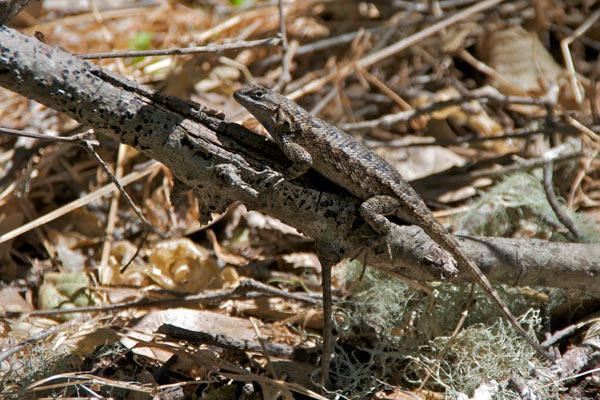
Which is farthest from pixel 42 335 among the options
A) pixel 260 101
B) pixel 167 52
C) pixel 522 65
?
pixel 522 65

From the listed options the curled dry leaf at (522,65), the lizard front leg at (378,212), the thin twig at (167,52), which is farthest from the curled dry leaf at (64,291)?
the curled dry leaf at (522,65)

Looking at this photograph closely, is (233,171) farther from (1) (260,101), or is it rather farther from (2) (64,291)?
(2) (64,291)

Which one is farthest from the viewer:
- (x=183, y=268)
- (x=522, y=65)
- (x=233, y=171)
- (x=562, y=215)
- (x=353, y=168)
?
(x=522, y=65)

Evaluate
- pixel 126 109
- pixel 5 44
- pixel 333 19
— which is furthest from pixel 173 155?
pixel 333 19

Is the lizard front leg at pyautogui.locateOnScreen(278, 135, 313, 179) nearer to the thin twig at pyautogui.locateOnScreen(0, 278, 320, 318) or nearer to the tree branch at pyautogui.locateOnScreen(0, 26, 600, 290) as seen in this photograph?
the tree branch at pyautogui.locateOnScreen(0, 26, 600, 290)

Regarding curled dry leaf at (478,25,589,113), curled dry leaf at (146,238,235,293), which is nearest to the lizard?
curled dry leaf at (146,238,235,293)

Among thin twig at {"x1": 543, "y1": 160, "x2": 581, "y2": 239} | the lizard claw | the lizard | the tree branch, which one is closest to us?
the tree branch

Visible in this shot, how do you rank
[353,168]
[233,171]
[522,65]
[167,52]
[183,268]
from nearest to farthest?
1. [233,171]
2. [167,52]
3. [353,168]
4. [183,268]
5. [522,65]

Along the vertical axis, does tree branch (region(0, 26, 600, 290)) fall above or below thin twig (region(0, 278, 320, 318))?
above
